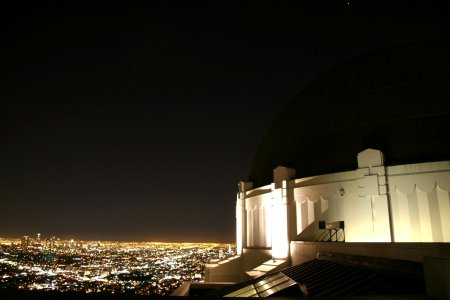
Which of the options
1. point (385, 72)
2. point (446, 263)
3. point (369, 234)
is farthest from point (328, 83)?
point (446, 263)

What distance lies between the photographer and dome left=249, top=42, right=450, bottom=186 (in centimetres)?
1930

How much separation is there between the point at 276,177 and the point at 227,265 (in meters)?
7.98

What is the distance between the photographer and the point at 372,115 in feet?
70.1

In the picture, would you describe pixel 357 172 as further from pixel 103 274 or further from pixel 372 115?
pixel 103 274

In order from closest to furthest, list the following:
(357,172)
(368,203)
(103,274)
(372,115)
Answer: (368,203), (357,172), (372,115), (103,274)

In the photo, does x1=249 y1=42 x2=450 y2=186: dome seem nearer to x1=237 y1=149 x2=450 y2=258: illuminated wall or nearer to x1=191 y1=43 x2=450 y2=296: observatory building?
x1=191 y1=43 x2=450 y2=296: observatory building

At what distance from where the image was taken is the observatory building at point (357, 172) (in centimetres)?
1750

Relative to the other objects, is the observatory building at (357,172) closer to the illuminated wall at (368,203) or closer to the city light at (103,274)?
the illuminated wall at (368,203)

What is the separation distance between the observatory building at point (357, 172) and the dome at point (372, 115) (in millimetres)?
59

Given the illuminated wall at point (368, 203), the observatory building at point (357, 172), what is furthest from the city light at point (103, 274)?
the illuminated wall at point (368, 203)

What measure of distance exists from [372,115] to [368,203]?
5.53 m

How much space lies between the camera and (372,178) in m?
18.5

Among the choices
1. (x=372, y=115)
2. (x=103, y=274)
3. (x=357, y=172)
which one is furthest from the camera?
(x=103, y=274)

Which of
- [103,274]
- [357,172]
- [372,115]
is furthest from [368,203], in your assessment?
[103,274]
